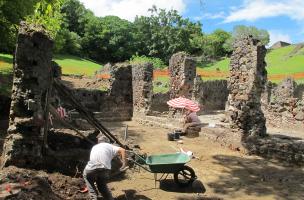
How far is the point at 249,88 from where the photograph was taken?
1593 cm

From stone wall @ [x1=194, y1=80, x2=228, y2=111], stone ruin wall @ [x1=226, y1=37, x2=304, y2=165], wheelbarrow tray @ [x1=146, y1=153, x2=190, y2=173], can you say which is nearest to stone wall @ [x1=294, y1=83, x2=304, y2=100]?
stone wall @ [x1=194, y1=80, x2=228, y2=111]

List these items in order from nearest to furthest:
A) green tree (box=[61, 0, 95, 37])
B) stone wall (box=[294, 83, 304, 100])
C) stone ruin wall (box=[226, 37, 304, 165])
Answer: stone ruin wall (box=[226, 37, 304, 165]) → stone wall (box=[294, 83, 304, 100]) → green tree (box=[61, 0, 95, 37])

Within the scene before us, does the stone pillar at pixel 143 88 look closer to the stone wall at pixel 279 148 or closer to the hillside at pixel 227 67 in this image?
the hillside at pixel 227 67

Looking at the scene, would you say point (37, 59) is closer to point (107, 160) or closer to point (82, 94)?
point (107, 160)

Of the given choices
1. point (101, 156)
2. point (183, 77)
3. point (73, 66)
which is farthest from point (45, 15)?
point (73, 66)

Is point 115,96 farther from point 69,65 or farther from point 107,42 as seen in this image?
point 107,42

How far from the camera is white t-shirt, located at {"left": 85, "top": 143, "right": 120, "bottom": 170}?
28.2 ft

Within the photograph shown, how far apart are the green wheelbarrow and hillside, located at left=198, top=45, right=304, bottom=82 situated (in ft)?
83.6

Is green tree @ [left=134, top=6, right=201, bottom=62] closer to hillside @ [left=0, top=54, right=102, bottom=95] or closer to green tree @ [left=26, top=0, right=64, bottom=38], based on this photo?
hillside @ [left=0, top=54, right=102, bottom=95]

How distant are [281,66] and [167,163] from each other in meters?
36.2

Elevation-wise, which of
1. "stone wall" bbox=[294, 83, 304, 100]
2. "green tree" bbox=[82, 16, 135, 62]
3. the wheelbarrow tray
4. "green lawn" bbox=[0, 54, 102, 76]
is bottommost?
the wheelbarrow tray

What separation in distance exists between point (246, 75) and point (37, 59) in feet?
28.3

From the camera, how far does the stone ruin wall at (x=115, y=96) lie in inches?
995

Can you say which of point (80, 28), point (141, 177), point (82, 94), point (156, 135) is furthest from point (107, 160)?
point (80, 28)
